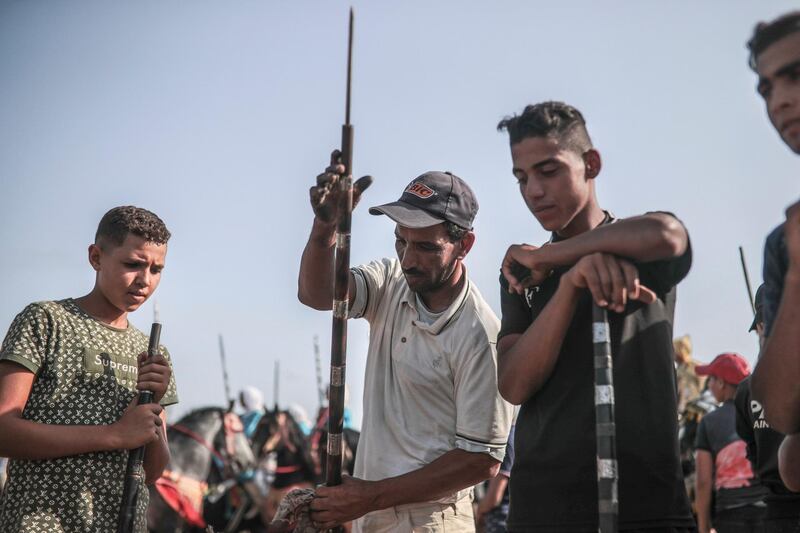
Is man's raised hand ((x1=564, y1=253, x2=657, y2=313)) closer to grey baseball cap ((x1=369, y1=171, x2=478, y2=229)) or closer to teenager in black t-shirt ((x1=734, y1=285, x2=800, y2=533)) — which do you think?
grey baseball cap ((x1=369, y1=171, x2=478, y2=229))

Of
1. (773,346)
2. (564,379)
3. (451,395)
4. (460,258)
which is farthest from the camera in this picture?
(460,258)

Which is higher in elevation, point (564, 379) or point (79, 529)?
Answer: point (564, 379)

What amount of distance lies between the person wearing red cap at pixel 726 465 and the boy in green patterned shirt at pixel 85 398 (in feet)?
16.4

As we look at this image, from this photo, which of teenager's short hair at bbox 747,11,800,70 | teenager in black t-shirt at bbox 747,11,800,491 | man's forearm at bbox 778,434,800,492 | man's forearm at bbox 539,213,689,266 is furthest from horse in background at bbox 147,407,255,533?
teenager's short hair at bbox 747,11,800,70

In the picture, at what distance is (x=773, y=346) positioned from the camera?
2504mm

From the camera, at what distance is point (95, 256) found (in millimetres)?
4242

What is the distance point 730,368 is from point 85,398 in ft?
18.5

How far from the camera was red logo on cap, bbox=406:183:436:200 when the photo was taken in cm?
427

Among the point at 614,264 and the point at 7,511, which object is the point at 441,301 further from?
the point at 7,511

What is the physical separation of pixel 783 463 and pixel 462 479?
1.40 metres

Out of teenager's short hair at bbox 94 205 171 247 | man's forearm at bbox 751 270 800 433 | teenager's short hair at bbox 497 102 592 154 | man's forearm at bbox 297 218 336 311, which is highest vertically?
teenager's short hair at bbox 497 102 592 154

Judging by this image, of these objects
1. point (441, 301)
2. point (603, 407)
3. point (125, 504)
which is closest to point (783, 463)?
point (603, 407)

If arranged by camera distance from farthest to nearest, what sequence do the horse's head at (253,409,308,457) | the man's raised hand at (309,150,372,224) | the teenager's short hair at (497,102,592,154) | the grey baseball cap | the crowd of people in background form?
the horse's head at (253,409,308,457), the grey baseball cap, the man's raised hand at (309,150,372,224), the teenager's short hair at (497,102,592,154), the crowd of people in background

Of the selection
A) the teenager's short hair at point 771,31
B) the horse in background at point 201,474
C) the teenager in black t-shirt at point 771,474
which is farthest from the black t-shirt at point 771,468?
the horse in background at point 201,474
